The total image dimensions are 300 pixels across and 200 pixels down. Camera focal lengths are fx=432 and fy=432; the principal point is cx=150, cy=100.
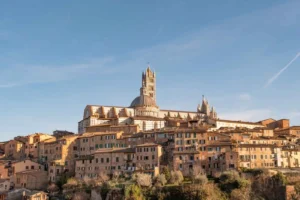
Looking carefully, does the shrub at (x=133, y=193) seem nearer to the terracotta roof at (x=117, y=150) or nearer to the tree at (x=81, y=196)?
the tree at (x=81, y=196)

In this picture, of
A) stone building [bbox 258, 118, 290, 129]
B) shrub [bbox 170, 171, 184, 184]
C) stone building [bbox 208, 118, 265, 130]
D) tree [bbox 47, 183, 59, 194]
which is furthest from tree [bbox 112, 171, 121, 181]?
stone building [bbox 258, 118, 290, 129]

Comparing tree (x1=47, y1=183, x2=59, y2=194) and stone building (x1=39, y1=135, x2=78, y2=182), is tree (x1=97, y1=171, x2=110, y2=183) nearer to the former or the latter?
tree (x1=47, y1=183, x2=59, y2=194)

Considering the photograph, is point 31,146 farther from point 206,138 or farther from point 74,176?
point 206,138

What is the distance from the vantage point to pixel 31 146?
8250cm

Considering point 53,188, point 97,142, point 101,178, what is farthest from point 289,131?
point 53,188

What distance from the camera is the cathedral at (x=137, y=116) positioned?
88375 mm

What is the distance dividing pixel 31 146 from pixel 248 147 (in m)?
42.1

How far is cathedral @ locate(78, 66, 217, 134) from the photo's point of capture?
3479 inches

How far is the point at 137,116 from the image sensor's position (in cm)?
9225

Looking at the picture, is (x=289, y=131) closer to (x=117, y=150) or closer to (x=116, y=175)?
(x=117, y=150)

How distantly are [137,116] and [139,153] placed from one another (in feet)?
92.7

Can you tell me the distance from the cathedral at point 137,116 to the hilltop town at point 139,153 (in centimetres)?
37

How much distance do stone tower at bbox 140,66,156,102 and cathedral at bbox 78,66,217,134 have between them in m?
17.0

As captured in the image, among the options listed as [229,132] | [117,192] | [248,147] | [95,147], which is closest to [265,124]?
[229,132]
